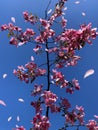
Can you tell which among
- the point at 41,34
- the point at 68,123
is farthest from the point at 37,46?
the point at 68,123

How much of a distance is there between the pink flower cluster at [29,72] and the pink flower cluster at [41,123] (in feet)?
3.87

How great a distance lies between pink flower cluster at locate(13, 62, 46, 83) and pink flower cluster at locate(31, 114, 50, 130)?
118cm

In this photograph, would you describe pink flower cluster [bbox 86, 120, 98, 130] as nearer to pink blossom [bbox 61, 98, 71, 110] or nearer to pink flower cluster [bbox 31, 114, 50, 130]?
pink blossom [bbox 61, 98, 71, 110]

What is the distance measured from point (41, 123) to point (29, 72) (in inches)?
61.9

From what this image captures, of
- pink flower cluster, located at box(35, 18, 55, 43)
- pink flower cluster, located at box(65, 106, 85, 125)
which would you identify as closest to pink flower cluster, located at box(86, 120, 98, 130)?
pink flower cluster, located at box(65, 106, 85, 125)

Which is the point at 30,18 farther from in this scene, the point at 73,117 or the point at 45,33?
the point at 73,117

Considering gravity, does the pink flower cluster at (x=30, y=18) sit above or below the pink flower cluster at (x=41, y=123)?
above

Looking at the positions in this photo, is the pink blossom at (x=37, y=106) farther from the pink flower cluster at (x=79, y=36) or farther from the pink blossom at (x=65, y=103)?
the pink flower cluster at (x=79, y=36)

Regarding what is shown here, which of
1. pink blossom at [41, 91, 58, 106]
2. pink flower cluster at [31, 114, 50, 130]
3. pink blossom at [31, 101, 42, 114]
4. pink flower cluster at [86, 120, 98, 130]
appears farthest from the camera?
pink flower cluster at [86, 120, 98, 130]

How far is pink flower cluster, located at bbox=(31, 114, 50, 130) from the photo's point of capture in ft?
25.7

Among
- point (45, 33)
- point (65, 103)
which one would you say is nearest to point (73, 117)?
point (65, 103)

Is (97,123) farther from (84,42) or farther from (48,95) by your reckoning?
(84,42)

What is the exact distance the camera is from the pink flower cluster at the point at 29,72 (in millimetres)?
8750

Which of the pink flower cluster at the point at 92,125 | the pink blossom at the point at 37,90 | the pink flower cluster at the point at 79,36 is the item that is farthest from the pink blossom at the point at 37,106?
the pink flower cluster at the point at 79,36
